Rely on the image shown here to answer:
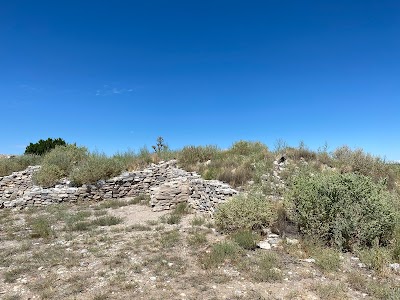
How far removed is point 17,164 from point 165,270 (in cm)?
1642

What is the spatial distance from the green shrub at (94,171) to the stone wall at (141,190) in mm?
394

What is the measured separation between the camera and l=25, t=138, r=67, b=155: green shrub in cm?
2308

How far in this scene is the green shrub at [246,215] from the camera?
7137 millimetres

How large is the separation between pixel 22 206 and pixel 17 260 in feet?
25.1

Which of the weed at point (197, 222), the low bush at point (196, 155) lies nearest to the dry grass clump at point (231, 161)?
the low bush at point (196, 155)

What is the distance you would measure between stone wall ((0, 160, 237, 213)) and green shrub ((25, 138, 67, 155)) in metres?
7.34

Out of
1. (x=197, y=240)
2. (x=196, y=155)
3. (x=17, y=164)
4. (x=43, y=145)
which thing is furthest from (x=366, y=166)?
(x=43, y=145)

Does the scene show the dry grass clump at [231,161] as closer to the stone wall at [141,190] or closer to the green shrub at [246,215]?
the stone wall at [141,190]

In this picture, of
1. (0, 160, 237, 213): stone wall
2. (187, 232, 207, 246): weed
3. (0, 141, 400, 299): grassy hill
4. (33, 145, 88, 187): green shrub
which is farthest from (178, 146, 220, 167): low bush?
(187, 232, 207, 246): weed

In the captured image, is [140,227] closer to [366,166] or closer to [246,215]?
[246,215]

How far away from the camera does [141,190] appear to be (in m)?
14.3

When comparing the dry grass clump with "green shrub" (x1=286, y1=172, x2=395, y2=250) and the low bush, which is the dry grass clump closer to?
the low bush

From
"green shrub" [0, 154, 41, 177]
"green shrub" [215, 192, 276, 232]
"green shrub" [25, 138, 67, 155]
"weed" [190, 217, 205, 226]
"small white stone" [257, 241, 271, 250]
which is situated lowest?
"small white stone" [257, 241, 271, 250]

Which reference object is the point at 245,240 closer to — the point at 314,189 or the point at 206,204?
the point at 314,189
